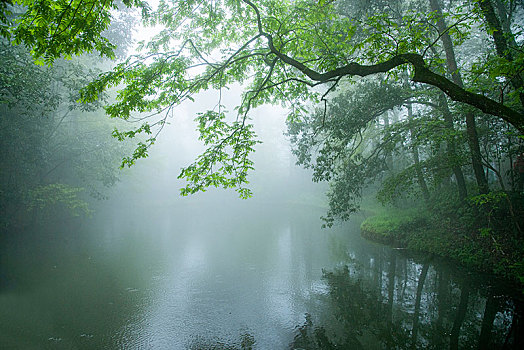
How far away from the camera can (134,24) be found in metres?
23.7

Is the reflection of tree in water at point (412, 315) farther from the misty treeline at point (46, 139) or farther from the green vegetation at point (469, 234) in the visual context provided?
the misty treeline at point (46, 139)

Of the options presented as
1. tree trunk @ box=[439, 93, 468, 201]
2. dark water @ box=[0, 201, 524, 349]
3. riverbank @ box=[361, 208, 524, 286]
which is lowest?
dark water @ box=[0, 201, 524, 349]

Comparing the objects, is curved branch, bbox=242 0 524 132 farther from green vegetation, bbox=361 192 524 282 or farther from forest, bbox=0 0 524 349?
green vegetation, bbox=361 192 524 282

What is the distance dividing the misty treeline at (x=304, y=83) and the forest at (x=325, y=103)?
1.8 inches

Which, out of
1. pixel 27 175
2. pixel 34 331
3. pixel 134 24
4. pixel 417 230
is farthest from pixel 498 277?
pixel 134 24

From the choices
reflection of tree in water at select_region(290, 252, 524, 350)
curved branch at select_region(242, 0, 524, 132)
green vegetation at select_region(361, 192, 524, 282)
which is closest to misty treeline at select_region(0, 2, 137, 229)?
curved branch at select_region(242, 0, 524, 132)

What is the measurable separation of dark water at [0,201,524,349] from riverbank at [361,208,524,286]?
1.71 ft

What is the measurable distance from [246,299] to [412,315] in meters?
4.14

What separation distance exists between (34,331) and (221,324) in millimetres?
4085

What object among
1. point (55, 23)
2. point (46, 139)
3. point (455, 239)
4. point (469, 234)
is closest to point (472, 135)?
point (469, 234)

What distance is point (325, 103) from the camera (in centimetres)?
637

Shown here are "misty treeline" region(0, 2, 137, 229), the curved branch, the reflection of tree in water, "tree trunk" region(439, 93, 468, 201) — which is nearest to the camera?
the curved branch

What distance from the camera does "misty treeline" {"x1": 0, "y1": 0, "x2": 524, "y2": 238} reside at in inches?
173

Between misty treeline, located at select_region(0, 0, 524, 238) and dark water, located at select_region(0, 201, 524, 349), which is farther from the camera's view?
dark water, located at select_region(0, 201, 524, 349)
